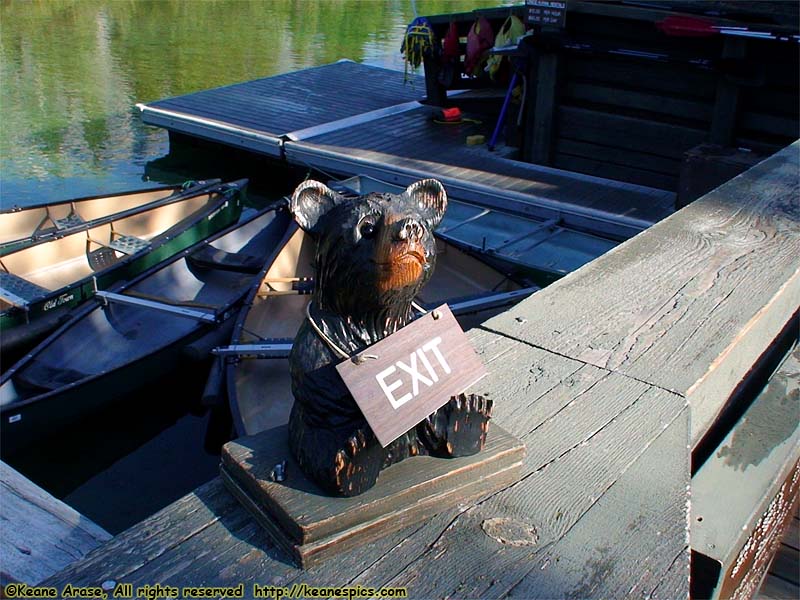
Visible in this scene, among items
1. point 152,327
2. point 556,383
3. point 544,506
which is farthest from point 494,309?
point 544,506

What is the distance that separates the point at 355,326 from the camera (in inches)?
65.3

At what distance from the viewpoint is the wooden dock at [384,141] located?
831 centimetres

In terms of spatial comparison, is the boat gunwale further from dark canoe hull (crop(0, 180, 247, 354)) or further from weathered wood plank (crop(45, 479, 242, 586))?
weathered wood plank (crop(45, 479, 242, 586))

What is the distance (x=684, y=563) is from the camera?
1536mm

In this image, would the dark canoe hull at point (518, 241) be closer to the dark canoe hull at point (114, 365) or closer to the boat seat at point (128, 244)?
the dark canoe hull at point (114, 365)

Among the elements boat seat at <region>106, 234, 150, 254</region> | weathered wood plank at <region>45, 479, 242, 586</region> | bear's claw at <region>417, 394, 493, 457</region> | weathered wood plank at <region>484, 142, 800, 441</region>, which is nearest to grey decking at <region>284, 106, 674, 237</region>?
boat seat at <region>106, 234, 150, 254</region>

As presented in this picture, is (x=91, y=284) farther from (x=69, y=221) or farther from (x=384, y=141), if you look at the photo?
(x=384, y=141)

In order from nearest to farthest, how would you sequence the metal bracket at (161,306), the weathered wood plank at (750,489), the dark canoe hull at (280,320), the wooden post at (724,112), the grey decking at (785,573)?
the weathered wood plank at (750,489) → the grey decking at (785,573) → the dark canoe hull at (280,320) → the metal bracket at (161,306) → the wooden post at (724,112)

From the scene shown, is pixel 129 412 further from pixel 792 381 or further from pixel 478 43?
pixel 478 43

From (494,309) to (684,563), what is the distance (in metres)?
4.71

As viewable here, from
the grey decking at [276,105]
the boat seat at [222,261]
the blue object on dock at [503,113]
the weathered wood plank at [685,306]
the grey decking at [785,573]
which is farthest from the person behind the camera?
the grey decking at [276,105]

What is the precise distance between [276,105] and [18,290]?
6.09 m

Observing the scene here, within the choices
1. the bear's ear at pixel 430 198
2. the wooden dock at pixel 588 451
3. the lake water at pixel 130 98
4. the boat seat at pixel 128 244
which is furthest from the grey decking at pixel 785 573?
the boat seat at pixel 128 244

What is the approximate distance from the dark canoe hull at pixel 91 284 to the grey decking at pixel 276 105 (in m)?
1.89
